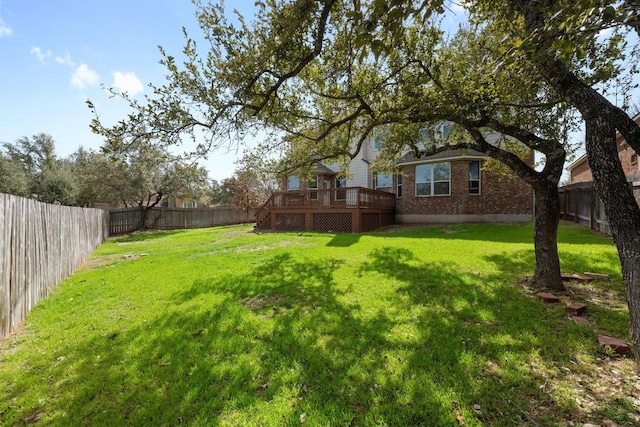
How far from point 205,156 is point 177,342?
379cm

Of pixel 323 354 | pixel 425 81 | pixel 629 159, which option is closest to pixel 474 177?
pixel 629 159

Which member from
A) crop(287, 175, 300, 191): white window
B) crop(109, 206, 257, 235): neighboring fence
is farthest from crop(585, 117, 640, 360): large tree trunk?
crop(109, 206, 257, 235): neighboring fence

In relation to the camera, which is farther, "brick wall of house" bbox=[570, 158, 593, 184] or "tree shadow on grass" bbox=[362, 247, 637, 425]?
"brick wall of house" bbox=[570, 158, 593, 184]

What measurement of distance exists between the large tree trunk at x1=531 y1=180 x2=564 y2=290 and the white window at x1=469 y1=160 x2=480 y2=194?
10854 mm

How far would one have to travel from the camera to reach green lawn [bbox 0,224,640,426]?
245 cm

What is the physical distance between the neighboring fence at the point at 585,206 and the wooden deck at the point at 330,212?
29.0 ft

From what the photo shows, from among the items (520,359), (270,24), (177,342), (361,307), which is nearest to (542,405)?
(520,359)

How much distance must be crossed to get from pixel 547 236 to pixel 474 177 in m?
11.2

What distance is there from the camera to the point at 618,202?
8.68 feet

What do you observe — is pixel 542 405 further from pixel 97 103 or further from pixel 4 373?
pixel 97 103

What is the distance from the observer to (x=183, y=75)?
18.5 feet

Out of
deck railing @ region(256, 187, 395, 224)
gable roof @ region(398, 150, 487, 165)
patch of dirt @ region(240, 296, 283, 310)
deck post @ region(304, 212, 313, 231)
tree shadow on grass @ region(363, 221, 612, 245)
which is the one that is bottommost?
patch of dirt @ region(240, 296, 283, 310)

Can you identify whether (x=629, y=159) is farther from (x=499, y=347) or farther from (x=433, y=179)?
(x=499, y=347)

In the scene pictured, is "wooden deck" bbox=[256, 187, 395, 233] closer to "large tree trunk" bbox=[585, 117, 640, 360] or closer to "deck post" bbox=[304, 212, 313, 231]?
"deck post" bbox=[304, 212, 313, 231]
